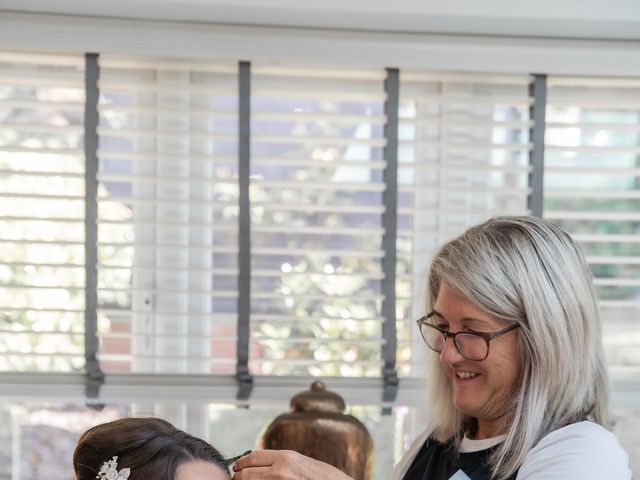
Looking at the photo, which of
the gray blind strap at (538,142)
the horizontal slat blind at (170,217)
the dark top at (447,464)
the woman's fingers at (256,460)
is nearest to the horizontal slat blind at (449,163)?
the gray blind strap at (538,142)

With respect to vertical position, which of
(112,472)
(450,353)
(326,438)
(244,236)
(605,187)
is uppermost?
A: (605,187)

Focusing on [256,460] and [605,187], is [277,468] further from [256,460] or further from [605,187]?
[605,187]

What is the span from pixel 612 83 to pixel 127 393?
187 centimetres

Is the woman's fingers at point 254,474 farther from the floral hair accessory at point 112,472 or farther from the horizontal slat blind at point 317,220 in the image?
the horizontal slat blind at point 317,220

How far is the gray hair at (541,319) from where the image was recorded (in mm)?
1673

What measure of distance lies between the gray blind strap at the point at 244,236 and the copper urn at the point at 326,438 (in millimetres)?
361

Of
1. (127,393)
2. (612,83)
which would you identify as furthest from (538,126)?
(127,393)

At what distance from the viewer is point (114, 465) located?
1477 mm

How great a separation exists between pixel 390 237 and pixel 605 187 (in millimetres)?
788

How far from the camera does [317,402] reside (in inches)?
100

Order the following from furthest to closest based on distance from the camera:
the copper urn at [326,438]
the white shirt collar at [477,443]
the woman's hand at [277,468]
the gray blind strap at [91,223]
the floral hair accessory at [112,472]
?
the gray blind strap at [91,223] → the copper urn at [326,438] → the white shirt collar at [477,443] → the woman's hand at [277,468] → the floral hair accessory at [112,472]

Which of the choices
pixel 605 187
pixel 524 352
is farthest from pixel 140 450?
pixel 605 187

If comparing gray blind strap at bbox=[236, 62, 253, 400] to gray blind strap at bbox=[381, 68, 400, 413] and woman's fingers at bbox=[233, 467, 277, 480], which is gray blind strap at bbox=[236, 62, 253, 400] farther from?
woman's fingers at bbox=[233, 467, 277, 480]

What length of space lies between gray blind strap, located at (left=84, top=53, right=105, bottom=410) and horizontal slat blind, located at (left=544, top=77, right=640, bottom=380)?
145 centimetres
